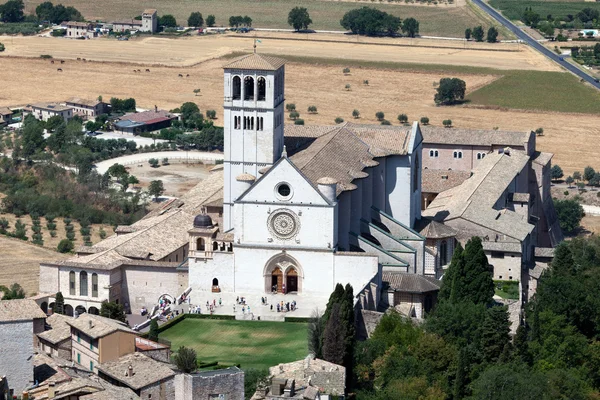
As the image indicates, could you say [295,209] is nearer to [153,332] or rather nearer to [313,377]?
[153,332]

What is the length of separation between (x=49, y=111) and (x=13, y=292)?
6973 centimetres

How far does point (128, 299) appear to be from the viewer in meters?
92.9

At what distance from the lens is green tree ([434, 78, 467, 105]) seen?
572ft

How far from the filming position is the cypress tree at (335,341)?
7906 cm

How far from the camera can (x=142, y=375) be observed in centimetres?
7356

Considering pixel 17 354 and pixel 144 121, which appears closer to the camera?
pixel 17 354

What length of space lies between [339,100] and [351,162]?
267 ft

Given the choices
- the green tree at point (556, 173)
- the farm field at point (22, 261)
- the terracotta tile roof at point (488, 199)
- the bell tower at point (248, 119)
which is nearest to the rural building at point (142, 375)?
the bell tower at point (248, 119)

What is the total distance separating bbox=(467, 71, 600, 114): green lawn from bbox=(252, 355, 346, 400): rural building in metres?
98.9

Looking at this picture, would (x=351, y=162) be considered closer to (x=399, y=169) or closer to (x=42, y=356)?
(x=399, y=169)

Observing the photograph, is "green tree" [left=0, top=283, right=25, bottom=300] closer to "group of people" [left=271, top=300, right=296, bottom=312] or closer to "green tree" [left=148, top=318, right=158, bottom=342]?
"green tree" [left=148, top=318, right=158, bottom=342]

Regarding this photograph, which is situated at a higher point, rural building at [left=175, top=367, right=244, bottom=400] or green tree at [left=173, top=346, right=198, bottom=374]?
rural building at [left=175, top=367, right=244, bottom=400]

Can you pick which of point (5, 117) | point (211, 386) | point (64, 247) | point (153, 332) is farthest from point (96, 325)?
point (5, 117)

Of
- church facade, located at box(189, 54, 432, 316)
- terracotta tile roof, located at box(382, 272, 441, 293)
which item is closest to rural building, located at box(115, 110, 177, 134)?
church facade, located at box(189, 54, 432, 316)
